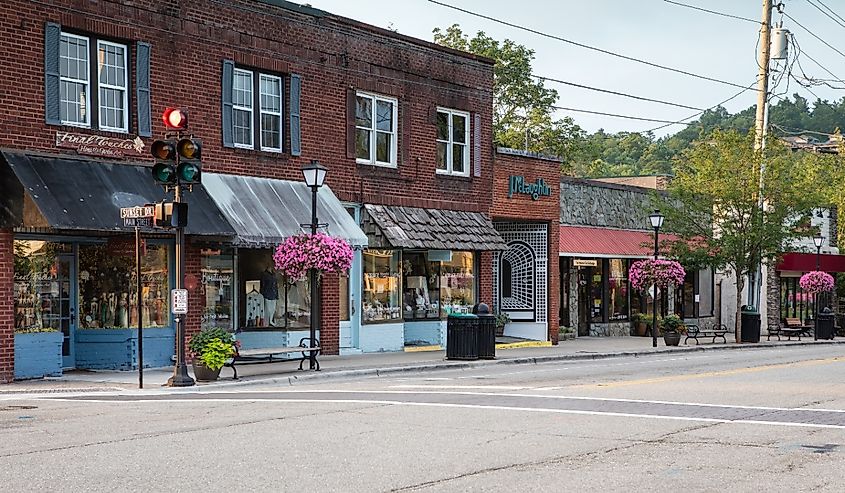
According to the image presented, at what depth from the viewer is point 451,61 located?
30188mm

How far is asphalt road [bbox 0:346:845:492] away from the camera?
9.52 meters

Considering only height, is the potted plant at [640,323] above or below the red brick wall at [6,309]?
below

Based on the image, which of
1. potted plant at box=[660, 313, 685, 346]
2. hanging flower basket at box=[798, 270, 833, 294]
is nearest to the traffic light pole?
potted plant at box=[660, 313, 685, 346]

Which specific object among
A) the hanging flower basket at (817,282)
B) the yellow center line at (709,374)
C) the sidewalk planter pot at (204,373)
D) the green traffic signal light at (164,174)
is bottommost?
the yellow center line at (709,374)

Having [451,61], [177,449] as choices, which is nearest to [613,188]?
[451,61]

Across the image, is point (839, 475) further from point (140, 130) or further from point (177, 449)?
point (140, 130)

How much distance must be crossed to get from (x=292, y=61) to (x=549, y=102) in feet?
110

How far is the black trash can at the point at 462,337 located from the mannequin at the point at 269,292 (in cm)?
A: 401

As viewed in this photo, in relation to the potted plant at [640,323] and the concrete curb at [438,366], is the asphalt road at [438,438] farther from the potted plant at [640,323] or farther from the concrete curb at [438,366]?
the potted plant at [640,323]

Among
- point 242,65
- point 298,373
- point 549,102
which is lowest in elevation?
point 298,373

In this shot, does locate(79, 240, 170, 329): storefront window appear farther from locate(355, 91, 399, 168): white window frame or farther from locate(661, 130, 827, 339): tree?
locate(661, 130, 827, 339): tree

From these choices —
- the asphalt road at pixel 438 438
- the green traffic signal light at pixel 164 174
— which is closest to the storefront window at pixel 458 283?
the asphalt road at pixel 438 438

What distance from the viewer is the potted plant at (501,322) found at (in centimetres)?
3362

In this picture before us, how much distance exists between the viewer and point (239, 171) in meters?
24.2
